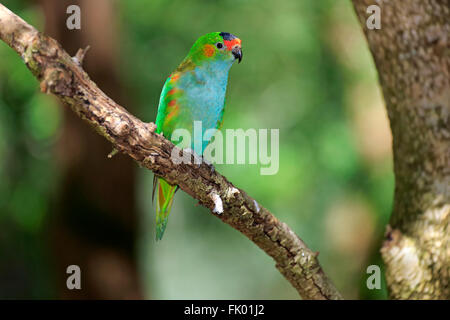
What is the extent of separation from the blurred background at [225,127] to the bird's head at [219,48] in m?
2.40

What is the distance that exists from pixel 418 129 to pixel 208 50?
1.36 meters

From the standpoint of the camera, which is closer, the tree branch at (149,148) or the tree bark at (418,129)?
the tree branch at (149,148)

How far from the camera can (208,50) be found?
3.16 metres

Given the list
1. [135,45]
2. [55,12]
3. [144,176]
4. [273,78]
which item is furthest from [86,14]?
[144,176]

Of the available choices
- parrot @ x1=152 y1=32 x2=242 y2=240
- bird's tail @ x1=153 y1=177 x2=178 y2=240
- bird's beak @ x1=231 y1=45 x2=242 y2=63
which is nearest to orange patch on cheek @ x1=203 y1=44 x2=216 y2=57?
parrot @ x1=152 y1=32 x2=242 y2=240

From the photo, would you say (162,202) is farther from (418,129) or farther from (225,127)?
(225,127)

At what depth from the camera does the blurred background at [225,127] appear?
5340mm

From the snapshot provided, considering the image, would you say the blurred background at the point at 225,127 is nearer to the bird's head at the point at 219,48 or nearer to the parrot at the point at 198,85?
the parrot at the point at 198,85

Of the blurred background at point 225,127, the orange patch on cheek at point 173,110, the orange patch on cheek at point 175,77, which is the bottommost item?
the orange patch on cheek at point 173,110

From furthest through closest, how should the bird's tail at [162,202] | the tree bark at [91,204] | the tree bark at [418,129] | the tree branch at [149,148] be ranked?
the tree bark at [91,204], the bird's tail at [162,202], the tree bark at [418,129], the tree branch at [149,148]

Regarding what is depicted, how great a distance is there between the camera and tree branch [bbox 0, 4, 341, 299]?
6.48 feet

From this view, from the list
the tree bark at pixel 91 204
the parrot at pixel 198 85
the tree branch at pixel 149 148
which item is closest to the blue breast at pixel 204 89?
the parrot at pixel 198 85

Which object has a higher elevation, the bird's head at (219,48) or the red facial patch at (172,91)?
the bird's head at (219,48)

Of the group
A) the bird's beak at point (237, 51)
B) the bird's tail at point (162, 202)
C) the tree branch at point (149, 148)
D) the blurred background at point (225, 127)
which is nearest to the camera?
the tree branch at point (149, 148)
